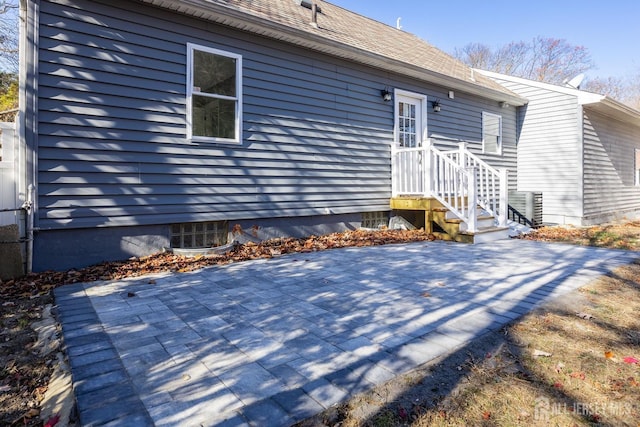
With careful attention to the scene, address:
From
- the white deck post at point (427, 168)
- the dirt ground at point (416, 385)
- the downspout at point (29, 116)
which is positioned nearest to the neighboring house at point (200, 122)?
the downspout at point (29, 116)

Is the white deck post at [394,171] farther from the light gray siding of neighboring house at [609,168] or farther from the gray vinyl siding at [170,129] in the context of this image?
the light gray siding of neighboring house at [609,168]

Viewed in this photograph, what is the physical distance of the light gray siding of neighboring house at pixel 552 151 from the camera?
9188mm

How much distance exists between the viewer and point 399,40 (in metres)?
9.53

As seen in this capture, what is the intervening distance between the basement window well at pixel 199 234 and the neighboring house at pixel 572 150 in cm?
861

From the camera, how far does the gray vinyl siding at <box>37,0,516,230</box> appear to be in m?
4.21

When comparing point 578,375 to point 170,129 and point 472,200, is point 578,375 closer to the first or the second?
point 472,200

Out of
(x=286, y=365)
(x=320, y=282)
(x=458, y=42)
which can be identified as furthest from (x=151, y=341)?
(x=458, y=42)

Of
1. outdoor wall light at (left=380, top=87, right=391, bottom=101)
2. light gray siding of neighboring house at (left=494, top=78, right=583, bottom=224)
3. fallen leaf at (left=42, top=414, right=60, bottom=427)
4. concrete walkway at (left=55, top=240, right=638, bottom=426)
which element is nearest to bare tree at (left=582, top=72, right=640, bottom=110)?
light gray siding of neighboring house at (left=494, top=78, right=583, bottom=224)

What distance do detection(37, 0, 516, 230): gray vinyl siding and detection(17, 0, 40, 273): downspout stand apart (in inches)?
2.7

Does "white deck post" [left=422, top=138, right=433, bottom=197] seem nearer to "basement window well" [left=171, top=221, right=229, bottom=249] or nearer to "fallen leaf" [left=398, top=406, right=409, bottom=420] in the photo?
"basement window well" [left=171, top=221, right=229, bottom=249]

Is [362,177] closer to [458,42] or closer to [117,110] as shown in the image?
[117,110]

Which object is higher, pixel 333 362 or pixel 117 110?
pixel 117 110

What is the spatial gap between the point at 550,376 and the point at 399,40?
939cm

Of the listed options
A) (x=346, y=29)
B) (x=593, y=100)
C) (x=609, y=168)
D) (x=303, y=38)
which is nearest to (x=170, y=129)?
(x=303, y=38)
